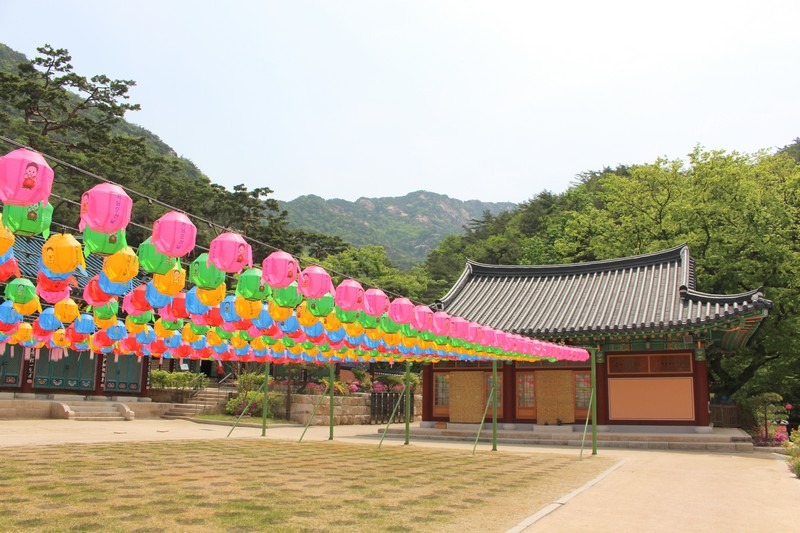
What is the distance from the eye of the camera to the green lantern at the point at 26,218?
275 inches

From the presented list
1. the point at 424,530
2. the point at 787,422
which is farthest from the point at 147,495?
the point at 787,422

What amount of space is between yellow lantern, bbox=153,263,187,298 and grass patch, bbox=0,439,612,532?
3.08m

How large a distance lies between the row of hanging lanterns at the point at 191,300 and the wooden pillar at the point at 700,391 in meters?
4.50

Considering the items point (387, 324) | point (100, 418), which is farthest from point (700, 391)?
point (100, 418)

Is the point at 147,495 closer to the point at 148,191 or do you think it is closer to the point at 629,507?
the point at 629,507

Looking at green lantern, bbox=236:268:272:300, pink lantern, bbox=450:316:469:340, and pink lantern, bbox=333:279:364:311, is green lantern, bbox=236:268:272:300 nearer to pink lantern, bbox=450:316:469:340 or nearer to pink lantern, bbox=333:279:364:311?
pink lantern, bbox=333:279:364:311

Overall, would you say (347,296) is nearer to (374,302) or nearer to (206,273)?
(374,302)

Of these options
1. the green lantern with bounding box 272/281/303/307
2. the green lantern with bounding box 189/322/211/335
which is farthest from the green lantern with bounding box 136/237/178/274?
the green lantern with bounding box 189/322/211/335

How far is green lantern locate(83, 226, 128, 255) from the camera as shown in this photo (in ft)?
24.8

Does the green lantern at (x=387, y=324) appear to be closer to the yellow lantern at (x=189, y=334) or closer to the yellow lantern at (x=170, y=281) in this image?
the yellow lantern at (x=170, y=281)

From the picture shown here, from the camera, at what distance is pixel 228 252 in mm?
9062

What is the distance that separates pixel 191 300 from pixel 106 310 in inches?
119

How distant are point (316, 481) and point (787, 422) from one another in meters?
31.4

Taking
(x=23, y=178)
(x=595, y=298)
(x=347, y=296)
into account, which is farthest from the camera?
(x=595, y=298)
